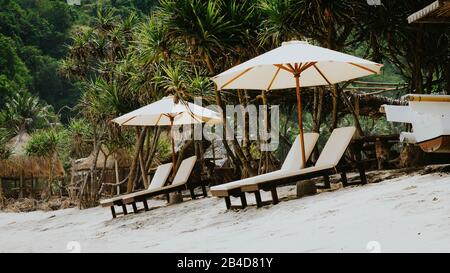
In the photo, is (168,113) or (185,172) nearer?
(185,172)

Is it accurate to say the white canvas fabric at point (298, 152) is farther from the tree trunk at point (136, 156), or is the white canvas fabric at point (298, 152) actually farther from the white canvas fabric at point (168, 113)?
the tree trunk at point (136, 156)

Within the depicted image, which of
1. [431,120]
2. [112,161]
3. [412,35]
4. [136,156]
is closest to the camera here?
[431,120]

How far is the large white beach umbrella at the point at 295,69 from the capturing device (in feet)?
22.7

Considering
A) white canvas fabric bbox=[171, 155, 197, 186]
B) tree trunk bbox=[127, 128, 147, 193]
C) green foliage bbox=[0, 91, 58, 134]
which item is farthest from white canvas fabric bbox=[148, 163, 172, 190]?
green foliage bbox=[0, 91, 58, 134]

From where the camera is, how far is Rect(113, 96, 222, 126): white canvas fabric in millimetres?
10109

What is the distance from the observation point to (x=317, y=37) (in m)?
10.9

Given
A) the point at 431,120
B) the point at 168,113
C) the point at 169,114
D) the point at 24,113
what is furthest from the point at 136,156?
the point at 24,113

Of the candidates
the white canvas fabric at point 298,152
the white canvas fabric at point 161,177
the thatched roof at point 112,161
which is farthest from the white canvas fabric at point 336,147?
the thatched roof at point 112,161

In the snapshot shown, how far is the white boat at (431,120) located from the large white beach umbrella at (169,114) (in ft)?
14.2

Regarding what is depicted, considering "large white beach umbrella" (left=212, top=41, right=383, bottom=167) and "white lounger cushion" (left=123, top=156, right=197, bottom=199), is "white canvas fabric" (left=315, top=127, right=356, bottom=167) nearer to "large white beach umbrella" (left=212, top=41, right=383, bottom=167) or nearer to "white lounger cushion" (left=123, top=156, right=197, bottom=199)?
"large white beach umbrella" (left=212, top=41, right=383, bottom=167)

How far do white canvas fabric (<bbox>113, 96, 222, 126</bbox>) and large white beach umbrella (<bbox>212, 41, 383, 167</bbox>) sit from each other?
7.66ft

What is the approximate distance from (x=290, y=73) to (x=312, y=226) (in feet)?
12.7

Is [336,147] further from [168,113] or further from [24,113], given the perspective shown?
[24,113]

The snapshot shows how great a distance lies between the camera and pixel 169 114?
1100cm
